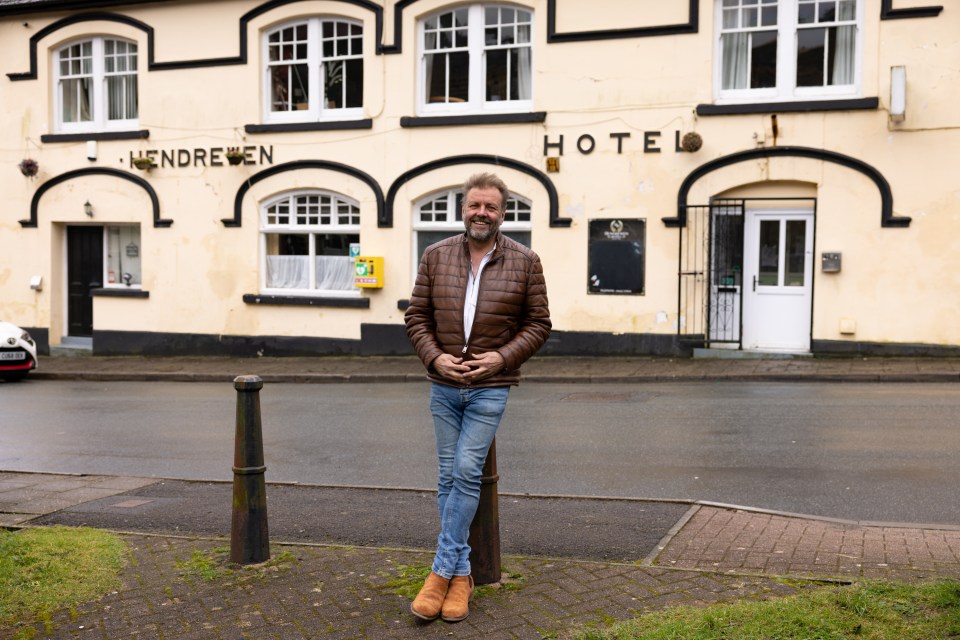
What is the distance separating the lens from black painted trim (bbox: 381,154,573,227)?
57.5 feet

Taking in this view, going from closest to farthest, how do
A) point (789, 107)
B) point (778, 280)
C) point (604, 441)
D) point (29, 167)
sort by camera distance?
point (604, 441) < point (789, 107) < point (778, 280) < point (29, 167)

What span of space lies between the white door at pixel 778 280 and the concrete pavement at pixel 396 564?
410 inches

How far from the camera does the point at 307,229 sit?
1947cm

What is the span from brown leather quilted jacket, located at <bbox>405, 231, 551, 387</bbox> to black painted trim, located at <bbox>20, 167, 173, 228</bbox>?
53.2ft

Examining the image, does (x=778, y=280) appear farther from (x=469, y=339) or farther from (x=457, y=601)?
(x=457, y=601)

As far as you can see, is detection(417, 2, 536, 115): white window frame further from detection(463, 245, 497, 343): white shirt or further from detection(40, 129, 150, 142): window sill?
detection(463, 245, 497, 343): white shirt

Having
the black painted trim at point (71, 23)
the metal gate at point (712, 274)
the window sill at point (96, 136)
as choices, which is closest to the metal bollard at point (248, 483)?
the metal gate at point (712, 274)

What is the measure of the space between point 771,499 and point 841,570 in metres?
2.16

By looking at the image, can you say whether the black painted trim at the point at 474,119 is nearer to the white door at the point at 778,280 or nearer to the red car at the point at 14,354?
the white door at the point at 778,280

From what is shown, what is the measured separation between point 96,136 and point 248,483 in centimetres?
1700

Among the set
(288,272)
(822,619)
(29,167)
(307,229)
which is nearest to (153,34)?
(29,167)

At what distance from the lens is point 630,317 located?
17344 mm

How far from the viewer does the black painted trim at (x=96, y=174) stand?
20.4m

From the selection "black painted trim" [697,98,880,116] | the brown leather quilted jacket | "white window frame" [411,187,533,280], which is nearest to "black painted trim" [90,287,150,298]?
"white window frame" [411,187,533,280]
